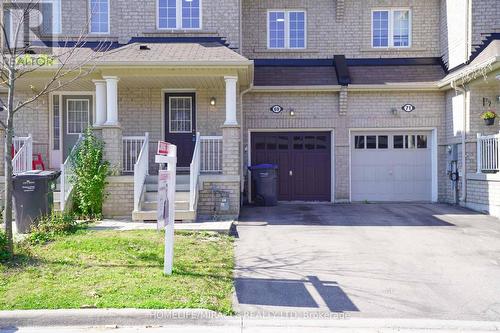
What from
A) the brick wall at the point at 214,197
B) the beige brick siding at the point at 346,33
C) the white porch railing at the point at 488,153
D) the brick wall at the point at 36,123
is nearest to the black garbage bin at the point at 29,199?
the brick wall at the point at 214,197

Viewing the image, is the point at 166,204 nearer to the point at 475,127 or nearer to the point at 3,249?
the point at 3,249

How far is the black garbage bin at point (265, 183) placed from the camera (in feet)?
42.6

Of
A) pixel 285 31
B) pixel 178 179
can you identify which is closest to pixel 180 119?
pixel 178 179

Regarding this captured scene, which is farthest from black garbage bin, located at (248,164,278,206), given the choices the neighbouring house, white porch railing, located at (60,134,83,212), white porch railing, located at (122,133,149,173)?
white porch railing, located at (60,134,83,212)

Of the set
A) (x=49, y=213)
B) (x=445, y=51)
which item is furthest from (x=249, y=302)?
(x=445, y=51)

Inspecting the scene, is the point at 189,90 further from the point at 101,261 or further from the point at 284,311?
the point at 284,311

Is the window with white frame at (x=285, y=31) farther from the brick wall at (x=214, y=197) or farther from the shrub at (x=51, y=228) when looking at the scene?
the shrub at (x=51, y=228)

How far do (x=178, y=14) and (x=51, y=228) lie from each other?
306 inches

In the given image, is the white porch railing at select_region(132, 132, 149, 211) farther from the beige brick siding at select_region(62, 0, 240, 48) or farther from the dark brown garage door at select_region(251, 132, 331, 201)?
the dark brown garage door at select_region(251, 132, 331, 201)

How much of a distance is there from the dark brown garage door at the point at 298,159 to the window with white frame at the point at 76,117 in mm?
5167

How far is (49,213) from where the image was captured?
8.98 meters

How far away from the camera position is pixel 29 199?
867 centimetres

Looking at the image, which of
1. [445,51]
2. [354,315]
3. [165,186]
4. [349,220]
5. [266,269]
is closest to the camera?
[354,315]

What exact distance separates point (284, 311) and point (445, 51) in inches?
484
